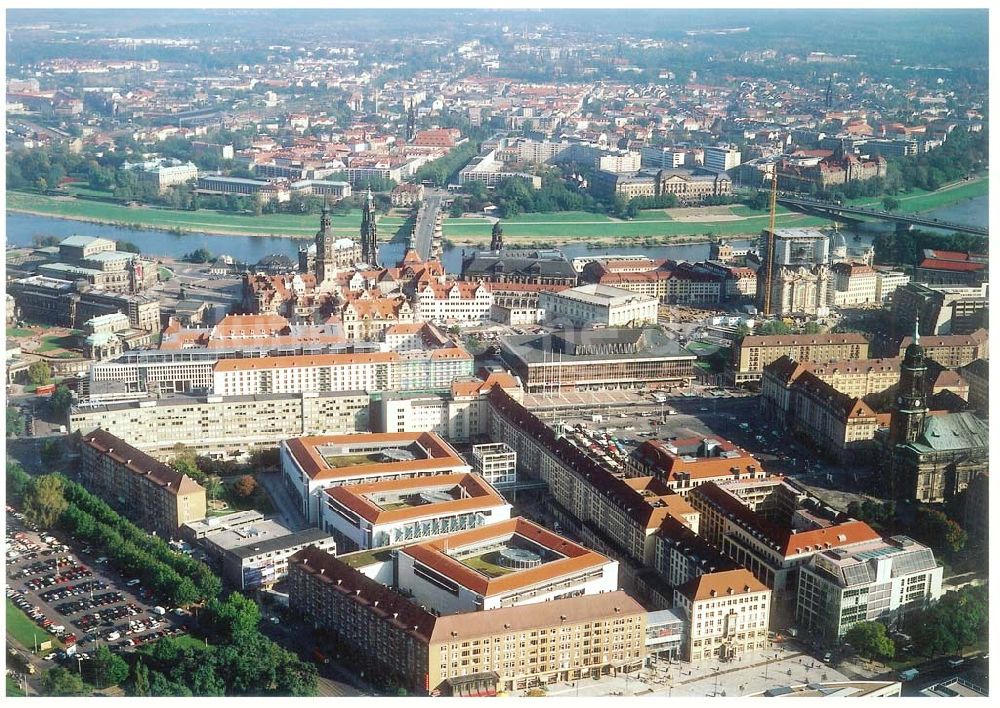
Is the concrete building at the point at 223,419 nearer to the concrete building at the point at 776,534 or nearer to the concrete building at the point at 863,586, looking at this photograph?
the concrete building at the point at 776,534

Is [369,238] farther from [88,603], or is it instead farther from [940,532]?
[940,532]

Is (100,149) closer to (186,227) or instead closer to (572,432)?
(186,227)

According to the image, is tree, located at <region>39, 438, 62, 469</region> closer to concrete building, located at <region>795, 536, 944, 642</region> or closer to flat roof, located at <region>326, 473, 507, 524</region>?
flat roof, located at <region>326, 473, 507, 524</region>

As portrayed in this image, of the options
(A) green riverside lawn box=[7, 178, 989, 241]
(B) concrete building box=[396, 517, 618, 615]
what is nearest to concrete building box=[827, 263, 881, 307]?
(A) green riverside lawn box=[7, 178, 989, 241]

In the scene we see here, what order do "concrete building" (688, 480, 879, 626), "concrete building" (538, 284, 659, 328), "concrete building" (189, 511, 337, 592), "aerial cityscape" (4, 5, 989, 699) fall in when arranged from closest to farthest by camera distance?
"aerial cityscape" (4, 5, 989, 699)
"concrete building" (688, 480, 879, 626)
"concrete building" (189, 511, 337, 592)
"concrete building" (538, 284, 659, 328)

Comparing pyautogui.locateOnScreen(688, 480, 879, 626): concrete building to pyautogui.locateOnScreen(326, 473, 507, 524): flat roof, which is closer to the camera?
pyautogui.locateOnScreen(688, 480, 879, 626): concrete building

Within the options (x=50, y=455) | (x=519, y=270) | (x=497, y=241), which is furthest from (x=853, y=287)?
(x=50, y=455)
